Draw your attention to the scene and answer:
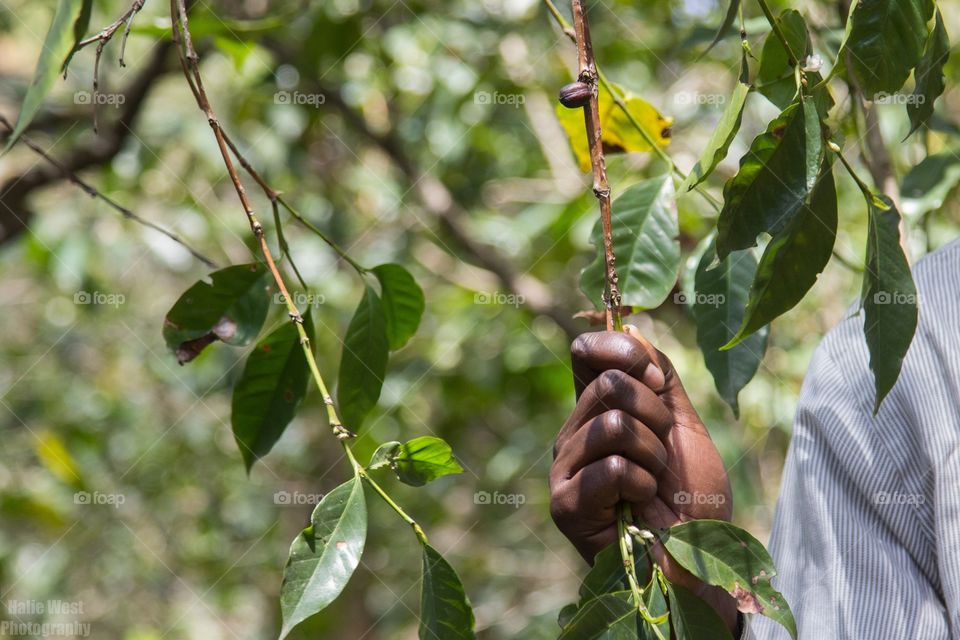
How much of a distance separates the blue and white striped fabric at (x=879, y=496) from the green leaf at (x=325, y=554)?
29 centimetres

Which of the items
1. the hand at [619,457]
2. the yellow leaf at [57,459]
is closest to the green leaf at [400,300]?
the hand at [619,457]

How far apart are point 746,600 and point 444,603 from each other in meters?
0.18

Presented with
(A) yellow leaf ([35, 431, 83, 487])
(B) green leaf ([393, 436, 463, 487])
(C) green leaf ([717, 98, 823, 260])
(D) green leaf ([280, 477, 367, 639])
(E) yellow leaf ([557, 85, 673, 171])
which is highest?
(C) green leaf ([717, 98, 823, 260])

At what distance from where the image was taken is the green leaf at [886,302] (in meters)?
0.54

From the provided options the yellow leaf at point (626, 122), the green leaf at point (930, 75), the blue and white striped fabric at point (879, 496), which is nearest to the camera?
the green leaf at point (930, 75)

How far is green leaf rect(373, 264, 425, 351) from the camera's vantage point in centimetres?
82

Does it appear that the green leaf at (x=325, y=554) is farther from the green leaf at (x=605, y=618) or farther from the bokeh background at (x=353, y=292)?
the bokeh background at (x=353, y=292)

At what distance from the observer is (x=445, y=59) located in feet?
6.62

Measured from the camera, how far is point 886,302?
21.4 inches

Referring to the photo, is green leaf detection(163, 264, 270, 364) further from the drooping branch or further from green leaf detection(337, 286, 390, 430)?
the drooping branch

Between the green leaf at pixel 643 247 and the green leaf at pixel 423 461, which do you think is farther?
the green leaf at pixel 643 247

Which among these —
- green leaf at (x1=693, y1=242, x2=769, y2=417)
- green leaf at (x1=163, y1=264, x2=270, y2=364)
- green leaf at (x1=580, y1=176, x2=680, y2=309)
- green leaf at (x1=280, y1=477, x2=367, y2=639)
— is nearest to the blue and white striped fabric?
green leaf at (x1=693, y1=242, x2=769, y2=417)

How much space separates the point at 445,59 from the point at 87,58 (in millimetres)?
1064

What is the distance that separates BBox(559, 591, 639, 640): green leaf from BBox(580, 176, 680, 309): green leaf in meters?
0.27
